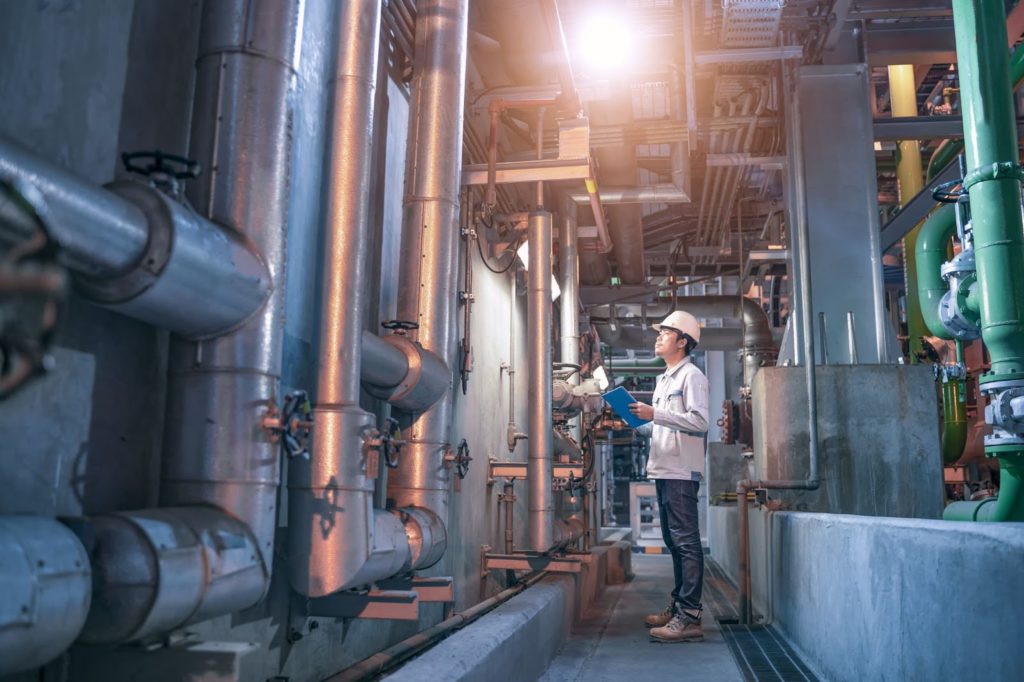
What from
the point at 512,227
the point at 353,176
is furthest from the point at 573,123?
the point at 353,176

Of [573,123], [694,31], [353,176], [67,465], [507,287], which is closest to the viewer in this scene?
[67,465]

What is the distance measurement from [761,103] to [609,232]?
213 cm

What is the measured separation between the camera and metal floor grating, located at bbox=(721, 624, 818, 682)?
11.1ft

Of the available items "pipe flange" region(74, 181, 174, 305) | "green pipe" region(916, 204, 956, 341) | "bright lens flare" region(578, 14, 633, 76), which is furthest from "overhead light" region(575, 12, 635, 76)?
"pipe flange" region(74, 181, 174, 305)

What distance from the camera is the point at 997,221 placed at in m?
3.28

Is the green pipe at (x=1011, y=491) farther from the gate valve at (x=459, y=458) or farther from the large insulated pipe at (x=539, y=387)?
the large insulated pipe at (x=539, y=387)

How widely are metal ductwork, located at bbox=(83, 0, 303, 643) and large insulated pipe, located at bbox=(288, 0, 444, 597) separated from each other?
0.32 meters

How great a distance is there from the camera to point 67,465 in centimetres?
171

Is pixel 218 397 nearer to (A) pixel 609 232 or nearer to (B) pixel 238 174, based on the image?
(B) pixel 238 174

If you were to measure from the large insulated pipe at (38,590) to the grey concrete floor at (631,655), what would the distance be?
8.43 ft

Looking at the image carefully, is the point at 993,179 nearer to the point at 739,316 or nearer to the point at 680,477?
the point at 680,477

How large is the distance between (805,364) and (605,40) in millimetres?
2481

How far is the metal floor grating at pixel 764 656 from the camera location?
11.1 ft

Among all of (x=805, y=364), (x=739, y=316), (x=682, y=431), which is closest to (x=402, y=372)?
(x=682, y=431)
